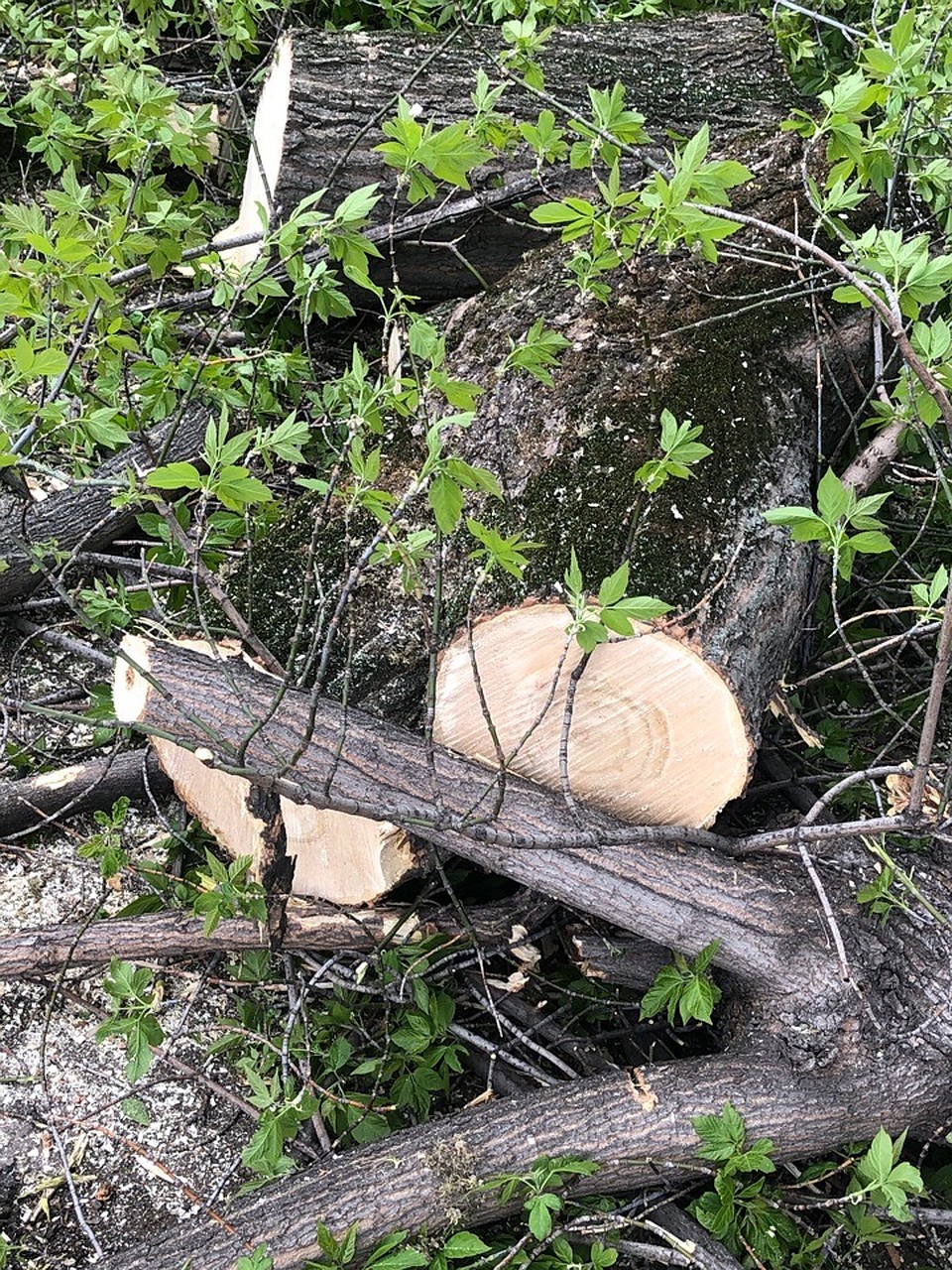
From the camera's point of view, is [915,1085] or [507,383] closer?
[915,1085]

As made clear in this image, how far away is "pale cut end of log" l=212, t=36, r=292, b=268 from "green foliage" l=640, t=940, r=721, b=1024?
76.4 inches

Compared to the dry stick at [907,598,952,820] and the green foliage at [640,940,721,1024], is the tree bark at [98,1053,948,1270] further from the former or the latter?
the dry stick at [907,598,952,820]

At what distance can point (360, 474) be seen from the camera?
1.57 metres

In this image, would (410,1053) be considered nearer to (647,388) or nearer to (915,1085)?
(915,1085)

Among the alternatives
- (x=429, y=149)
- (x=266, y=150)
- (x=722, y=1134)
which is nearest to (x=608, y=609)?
(x=429, y=149)

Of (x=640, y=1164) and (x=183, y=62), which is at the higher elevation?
(x=183, y=62)

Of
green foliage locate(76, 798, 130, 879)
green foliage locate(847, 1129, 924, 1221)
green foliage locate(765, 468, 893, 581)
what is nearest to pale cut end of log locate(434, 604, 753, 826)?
green foliage locate(765, 468, 893, 581)

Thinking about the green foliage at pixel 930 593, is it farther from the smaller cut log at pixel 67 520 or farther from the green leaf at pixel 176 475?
the smaller cut log at pixel 67 520

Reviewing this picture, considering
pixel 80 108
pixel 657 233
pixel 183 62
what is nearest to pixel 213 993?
pixel 657 233

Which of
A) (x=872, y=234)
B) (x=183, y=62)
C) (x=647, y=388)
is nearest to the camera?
(x=872, y=234)

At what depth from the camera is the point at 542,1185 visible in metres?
1.70

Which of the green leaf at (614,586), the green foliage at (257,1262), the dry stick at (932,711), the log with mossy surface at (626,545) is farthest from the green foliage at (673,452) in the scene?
the green foliage at (257,1262)

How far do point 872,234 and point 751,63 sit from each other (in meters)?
1.66

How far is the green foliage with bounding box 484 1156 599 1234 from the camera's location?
1.64m
